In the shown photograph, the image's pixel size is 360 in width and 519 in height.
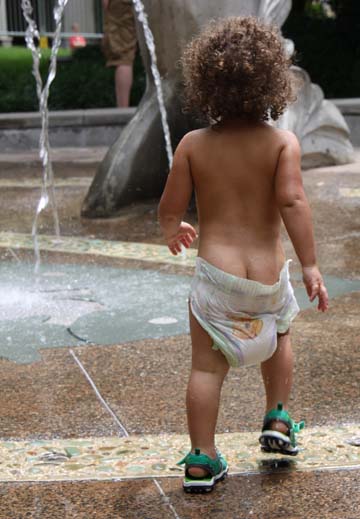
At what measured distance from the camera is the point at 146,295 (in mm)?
4742

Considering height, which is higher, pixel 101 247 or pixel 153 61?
pixel 153 61

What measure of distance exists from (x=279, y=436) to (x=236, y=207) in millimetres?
637

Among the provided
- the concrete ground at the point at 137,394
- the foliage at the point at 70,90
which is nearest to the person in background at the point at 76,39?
the foliage at the point at 70,90

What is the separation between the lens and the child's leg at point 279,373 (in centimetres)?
287

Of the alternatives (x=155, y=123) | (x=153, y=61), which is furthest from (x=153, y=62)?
(x=155, y=123)

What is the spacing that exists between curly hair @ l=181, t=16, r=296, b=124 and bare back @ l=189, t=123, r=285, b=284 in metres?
0.06

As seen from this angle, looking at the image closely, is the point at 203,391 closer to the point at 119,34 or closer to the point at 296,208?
the point at 296,208

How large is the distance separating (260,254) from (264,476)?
592mm

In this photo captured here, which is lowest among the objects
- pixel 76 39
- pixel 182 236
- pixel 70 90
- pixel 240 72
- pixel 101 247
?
pixel 76 39

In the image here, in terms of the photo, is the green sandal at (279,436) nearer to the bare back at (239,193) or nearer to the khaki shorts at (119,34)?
the bare back at (239,193)

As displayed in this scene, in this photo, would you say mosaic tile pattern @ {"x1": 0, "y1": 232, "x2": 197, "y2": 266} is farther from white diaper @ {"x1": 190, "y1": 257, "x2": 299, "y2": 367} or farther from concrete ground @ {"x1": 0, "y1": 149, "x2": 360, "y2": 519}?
white diaper @ {"x1": 190, "y1": 257, "x2": 299, "y2": 367}

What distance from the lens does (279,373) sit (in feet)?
9.44

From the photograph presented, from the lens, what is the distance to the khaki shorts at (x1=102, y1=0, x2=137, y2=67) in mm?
10664

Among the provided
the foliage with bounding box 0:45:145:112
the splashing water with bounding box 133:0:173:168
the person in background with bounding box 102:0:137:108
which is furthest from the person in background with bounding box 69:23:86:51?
the splashing water with bounding box 133:0:173:168
